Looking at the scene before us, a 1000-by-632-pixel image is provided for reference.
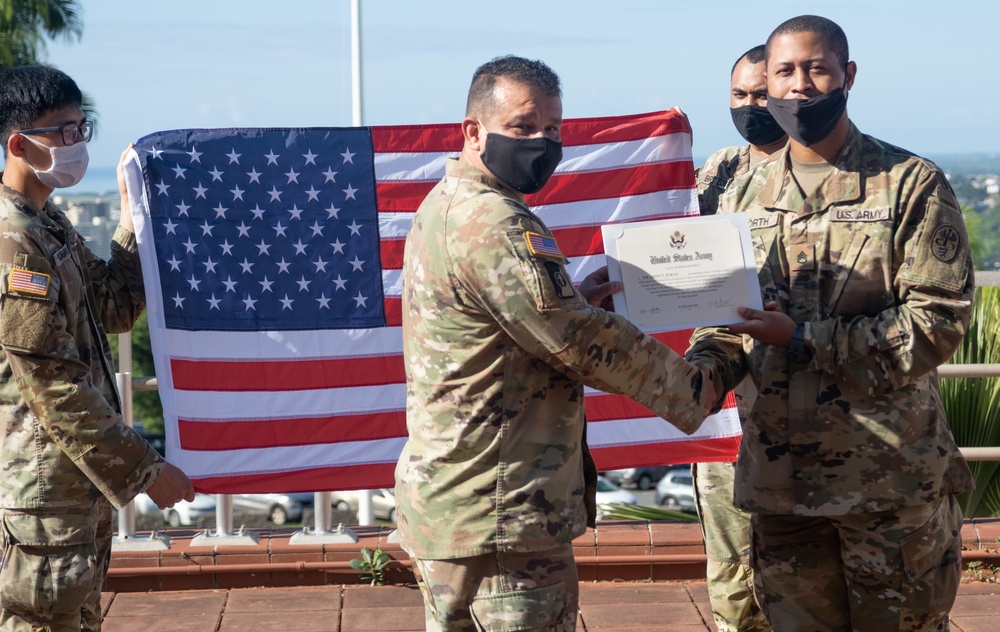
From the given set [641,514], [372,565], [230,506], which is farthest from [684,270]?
[641,514]

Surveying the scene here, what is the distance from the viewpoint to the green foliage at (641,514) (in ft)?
19.4

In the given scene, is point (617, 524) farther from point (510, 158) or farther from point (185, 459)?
point (510, 158)

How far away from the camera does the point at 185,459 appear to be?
4.62 meters

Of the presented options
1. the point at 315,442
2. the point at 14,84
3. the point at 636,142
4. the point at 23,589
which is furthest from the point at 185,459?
the point at 636,142

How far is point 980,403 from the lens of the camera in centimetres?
585

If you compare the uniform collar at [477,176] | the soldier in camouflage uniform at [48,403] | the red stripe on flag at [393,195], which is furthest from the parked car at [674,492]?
the uniform collar at [477,176]

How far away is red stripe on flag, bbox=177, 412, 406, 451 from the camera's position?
4.64 metres

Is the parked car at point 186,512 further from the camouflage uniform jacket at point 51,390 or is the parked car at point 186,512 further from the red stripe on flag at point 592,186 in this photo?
the camouflage uniform jacket at point 51,390

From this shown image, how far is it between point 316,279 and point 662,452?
64.0 inches

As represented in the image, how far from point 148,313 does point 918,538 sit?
9.59ft

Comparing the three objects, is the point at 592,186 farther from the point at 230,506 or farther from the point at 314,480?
the point at 230,506

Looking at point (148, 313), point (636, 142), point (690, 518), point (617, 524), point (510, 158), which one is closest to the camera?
point (510, 158)

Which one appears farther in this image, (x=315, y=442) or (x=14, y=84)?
(x=315, y=442)

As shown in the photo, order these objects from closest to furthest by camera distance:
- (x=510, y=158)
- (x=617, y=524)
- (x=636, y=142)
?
(x=510, y=158)
(x=636, y=142)
(x=617, y=524)
